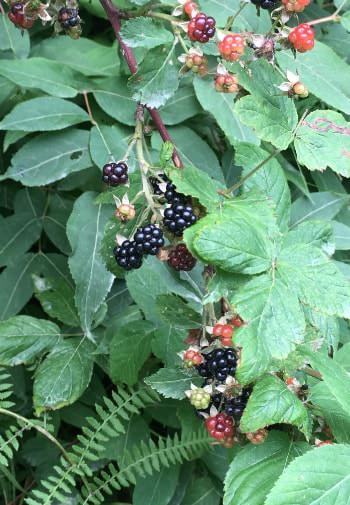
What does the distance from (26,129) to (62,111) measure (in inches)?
4.6

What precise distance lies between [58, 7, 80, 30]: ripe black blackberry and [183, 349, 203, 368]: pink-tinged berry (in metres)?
0.68

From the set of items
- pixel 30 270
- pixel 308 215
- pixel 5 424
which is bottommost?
pixel 5 424

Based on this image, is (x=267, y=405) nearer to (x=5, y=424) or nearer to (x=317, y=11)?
(x=5, y=424)

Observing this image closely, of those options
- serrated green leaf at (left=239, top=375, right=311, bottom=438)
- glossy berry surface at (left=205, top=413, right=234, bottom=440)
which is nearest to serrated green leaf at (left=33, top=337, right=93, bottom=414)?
glossy berry surface at (left=205, top=413, right=234, bottom=440)

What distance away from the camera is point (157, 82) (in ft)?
4.25

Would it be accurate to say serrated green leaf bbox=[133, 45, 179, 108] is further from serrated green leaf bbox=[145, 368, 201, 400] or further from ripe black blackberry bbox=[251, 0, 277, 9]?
serrated green leaf bbox=[145, 368, 201, 400]

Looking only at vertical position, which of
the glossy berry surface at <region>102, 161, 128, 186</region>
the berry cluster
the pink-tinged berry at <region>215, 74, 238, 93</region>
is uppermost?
the berry cluster

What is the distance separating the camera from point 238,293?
3.29 ft

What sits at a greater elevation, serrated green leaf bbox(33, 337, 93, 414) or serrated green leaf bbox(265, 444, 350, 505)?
serrated green leaf bbox(265, 444, 350, 505)

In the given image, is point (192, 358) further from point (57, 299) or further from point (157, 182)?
point (57, 299)

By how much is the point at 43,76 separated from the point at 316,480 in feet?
3.97

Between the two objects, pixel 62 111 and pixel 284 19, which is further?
pixel 62 111

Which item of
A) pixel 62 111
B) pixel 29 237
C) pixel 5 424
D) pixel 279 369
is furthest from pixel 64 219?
pixel 279 369

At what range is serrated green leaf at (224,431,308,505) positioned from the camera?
1.10 metres
